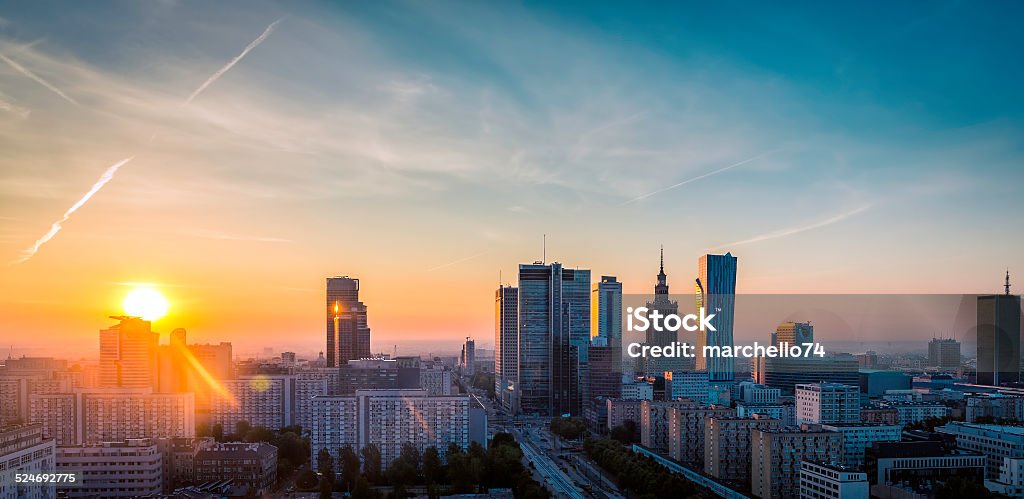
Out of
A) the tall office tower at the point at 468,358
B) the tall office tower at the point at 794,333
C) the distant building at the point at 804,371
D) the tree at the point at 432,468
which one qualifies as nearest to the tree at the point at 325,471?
the tree at the point at 432,468

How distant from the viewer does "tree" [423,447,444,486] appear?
13498mm

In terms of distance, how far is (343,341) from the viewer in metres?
29.3

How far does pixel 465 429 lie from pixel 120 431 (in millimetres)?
7713

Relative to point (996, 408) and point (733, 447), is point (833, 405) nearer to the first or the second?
point (733, 447)

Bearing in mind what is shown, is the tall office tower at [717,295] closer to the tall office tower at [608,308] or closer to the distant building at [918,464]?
the tall office tower at [608,308]

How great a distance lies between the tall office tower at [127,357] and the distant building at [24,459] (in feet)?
32.5

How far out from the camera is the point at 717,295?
33625 millimetres

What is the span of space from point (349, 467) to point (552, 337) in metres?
13.9

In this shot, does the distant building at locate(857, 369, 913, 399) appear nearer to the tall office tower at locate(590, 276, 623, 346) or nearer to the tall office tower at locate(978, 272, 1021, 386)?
the tall office tower at locate(978, 272, 1021, 386)

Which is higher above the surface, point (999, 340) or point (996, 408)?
point (999, 340)

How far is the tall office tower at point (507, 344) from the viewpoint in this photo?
27531 millimetres

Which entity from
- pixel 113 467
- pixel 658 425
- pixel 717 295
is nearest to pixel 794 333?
pixel 717 295

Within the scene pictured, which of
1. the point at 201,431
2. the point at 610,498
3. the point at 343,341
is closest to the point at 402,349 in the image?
the point at 343,341

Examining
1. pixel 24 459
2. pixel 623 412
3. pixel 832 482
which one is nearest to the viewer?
pixel 24 459
